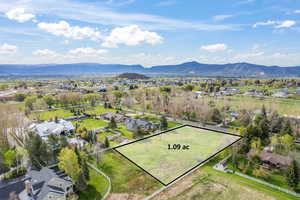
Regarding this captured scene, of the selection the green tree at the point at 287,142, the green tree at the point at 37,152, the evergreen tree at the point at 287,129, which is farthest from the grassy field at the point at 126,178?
the evergreen tree at the point at 287,129

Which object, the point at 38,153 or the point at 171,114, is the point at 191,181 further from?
the point at 171,114

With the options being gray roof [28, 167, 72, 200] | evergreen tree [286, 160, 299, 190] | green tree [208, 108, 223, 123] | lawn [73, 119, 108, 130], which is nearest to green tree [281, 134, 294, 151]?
evergreen tree [286, 160, 299, 190]

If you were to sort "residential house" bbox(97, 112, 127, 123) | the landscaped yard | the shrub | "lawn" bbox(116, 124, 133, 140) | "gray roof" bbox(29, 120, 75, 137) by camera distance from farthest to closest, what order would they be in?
"residential house" bbox(97, 112, 127, 123)
"lawn" bbox(116, 124, 133, 140)
"gray roof" bbox(29, 120, 75, 137)
the landscaped yard
the shrub

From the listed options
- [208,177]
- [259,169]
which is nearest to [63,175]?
[208,177]

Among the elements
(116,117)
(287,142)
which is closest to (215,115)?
(287,142)

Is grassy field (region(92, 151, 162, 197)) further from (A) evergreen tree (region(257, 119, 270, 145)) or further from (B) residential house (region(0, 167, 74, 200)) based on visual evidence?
(A) evergreen tree (region(257, 119, 270, 145))

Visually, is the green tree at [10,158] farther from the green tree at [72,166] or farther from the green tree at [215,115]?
the green tree at [215,115]
